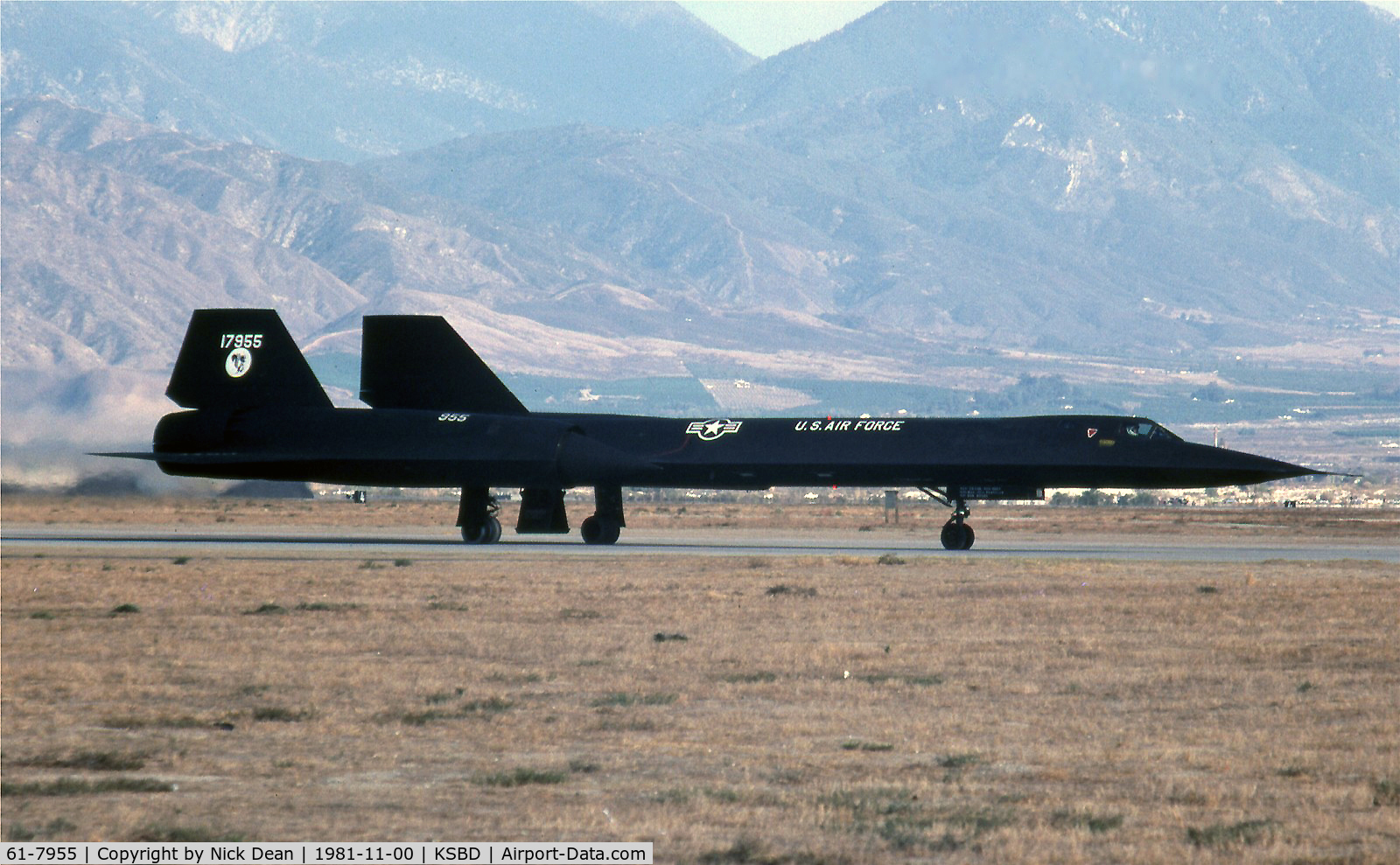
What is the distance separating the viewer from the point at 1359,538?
6184 cm

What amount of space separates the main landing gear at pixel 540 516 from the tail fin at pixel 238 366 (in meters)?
5.15

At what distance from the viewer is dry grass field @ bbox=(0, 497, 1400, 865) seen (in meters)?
13.1

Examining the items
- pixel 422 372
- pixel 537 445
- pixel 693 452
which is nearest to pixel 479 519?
pixel 537 445

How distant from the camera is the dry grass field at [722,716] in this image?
13055mm

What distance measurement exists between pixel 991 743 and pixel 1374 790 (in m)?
3.55

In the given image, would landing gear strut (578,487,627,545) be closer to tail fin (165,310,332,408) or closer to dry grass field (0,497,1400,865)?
tail fin (165,310,332,408)

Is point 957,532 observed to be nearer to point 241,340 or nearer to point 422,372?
point 422,372

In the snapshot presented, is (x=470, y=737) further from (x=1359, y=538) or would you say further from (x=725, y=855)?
(x=1359, y=538)

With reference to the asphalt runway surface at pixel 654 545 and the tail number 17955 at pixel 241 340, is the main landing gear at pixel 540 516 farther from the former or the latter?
the tail number 17955 at pixel 241 340

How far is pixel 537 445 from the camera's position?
156ft

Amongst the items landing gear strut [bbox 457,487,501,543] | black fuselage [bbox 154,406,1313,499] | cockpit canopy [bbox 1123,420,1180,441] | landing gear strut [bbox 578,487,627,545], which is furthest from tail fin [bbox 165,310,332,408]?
cockpit canopy [bbox 1123,420,1180,441]

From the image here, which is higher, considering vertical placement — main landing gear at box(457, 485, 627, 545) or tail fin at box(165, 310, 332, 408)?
tail fin at box(165, 310, 332, 408)

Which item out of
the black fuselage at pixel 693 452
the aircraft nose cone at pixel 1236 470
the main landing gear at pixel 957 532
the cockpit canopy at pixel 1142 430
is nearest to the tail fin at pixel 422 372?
the black fuselage at pixel 693 452

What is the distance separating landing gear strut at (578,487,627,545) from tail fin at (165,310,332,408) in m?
8.26
